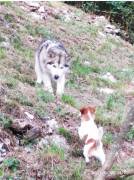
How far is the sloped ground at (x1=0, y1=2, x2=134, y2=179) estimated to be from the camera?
281 inches

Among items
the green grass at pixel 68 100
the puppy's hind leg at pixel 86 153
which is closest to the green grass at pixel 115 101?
the green grass at pixel 68 100

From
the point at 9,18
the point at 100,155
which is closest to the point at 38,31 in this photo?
the point at 9,18

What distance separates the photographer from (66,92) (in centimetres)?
1052

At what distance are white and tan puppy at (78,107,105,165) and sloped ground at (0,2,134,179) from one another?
6.3 inches

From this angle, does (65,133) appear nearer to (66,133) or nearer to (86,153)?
(66,133)

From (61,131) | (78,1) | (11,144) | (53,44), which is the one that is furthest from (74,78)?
(78,1)

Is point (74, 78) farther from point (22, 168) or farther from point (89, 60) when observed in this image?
point (22, 168)

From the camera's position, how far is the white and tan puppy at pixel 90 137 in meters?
7.35

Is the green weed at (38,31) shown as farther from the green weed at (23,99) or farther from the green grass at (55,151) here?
the green grass at (55,151)

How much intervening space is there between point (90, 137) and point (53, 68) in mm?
3125

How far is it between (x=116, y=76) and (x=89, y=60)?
3.08 feet

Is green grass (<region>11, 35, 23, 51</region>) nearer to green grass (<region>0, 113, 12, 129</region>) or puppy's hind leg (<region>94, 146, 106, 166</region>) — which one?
green grass (<region>0, 113, 12, 129</region>)

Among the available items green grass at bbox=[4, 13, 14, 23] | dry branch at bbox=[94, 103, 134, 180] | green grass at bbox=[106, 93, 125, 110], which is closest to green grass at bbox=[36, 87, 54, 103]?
green grass at bbox=[106, 93, 125, 110]

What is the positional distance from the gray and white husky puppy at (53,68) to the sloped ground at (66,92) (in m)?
0.24
